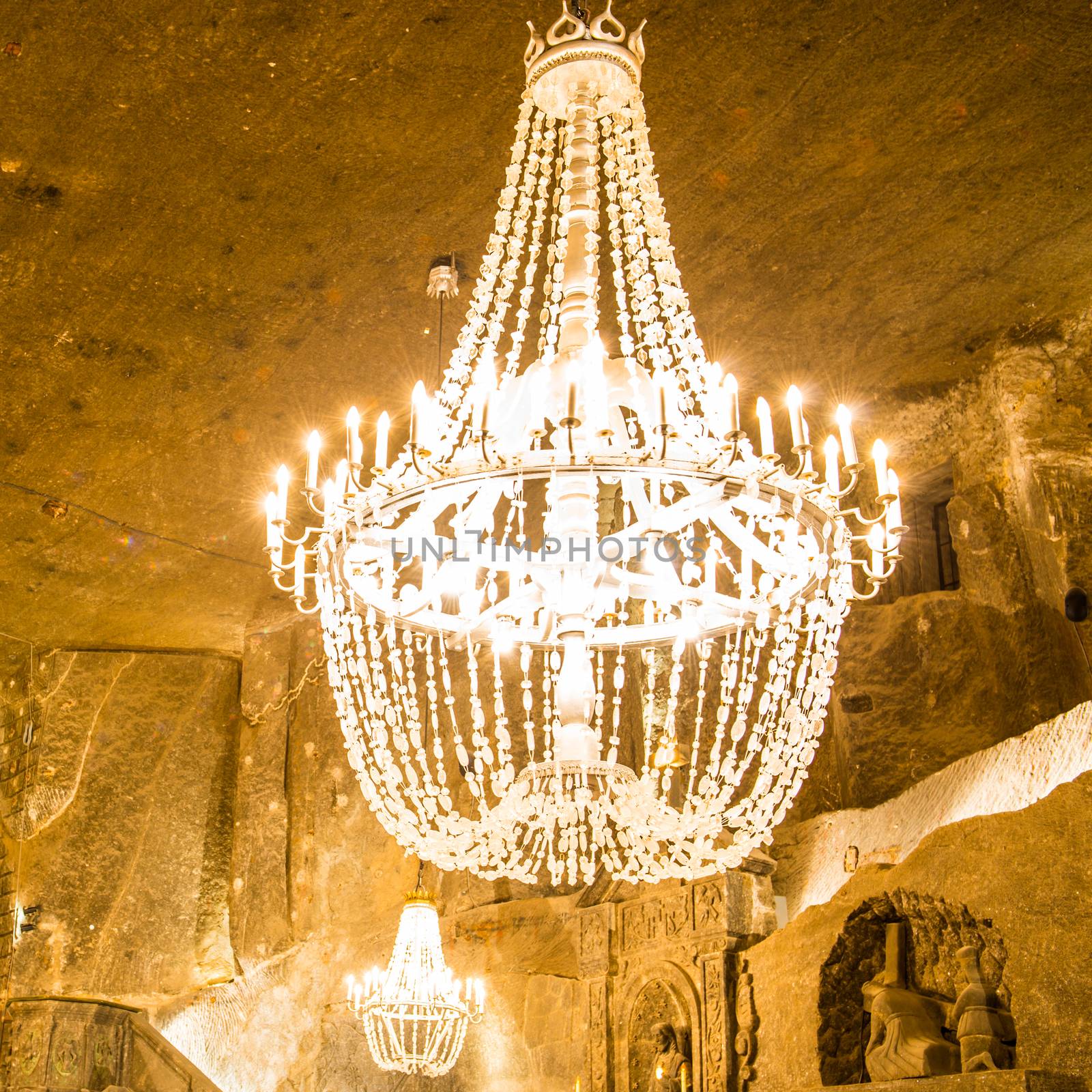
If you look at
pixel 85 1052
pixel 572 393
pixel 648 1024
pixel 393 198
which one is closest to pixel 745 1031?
pixel 648 1024

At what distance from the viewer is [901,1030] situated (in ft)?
14.6

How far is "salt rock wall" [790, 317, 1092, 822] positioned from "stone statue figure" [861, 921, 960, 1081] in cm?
103

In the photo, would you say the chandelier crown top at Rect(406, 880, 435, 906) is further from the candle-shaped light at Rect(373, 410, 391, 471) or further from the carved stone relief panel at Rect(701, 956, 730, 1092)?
the candle-shaped light at Rect(373, 410, 391, 471)

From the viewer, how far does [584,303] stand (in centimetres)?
332

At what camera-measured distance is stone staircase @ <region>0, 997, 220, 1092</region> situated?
7.11m

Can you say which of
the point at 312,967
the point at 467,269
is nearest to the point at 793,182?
the point at 467,269

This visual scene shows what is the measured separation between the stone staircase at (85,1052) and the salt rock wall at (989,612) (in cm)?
411

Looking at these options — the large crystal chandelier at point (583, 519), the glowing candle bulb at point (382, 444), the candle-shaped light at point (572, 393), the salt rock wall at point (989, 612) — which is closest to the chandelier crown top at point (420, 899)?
the salt rock wall at point (989, 612)

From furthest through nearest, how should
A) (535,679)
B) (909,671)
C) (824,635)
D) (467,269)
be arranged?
(535,679)
(909,671)
(467,269)
(824,635)

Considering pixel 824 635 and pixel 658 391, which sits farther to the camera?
pixel 824 635

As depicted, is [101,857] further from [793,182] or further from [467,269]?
[793,182]

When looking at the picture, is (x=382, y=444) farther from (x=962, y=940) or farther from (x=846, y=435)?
(x=962, y=940)

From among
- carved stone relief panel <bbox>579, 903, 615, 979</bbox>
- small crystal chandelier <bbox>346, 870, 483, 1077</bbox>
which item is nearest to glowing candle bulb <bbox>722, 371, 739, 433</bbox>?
carved stone relief panel <bbox>579, 903, 615, 979</bbox>

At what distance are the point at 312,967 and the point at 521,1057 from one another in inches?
70.9
